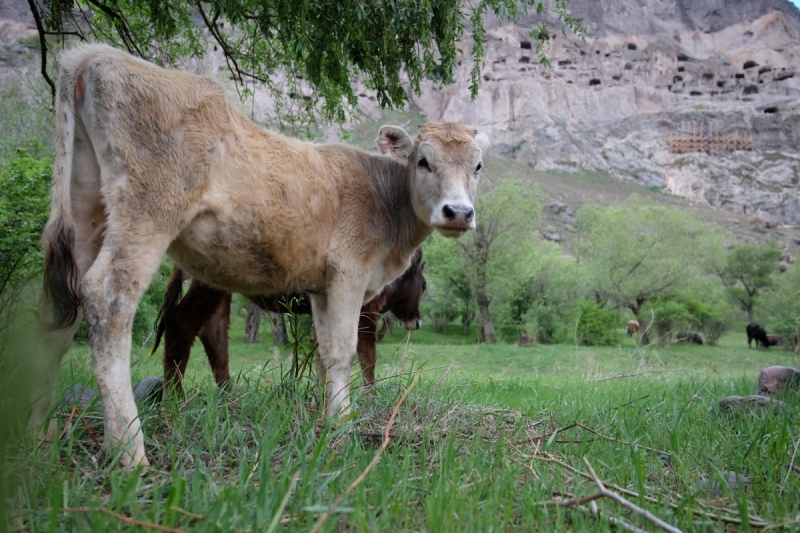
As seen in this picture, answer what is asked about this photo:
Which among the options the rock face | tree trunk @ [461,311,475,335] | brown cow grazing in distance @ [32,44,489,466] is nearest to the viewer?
brown cow grazing in distance @ [32,44,489,466]

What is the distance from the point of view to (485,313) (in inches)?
1442

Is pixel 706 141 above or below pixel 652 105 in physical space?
below

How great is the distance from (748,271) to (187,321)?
189 feet

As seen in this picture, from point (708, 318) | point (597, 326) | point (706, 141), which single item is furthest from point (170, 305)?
point (706, 141)

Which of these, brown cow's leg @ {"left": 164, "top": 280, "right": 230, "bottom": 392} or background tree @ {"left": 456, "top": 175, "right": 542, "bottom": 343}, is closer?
brown cow's leg @ {"left": 164, "top": 280, "right": 230, "bottom": 392}

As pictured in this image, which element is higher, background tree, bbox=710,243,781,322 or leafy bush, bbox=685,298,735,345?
background tree, bbox=710,243,781,322

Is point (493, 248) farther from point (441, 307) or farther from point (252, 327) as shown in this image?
point (252, 327)

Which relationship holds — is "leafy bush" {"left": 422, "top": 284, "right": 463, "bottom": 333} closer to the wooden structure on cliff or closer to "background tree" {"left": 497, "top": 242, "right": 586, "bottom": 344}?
"background tree" {"left": 497, "top": 242, "right": 586, "bottom": 344}

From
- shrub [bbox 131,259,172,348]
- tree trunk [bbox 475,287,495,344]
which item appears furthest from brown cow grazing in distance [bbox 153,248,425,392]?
tree trunk [bbox 475,287,495,344]

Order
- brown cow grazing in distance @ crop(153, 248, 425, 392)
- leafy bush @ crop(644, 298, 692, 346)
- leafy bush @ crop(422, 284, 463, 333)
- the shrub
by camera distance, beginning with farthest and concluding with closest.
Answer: leafy bush @ crop(422, 284, 463, 333) → leafy bush @ crop(644, 298, 692, 346) → the shrub → brown cow grazing in distance @ crop(153, 248, 425, 392)

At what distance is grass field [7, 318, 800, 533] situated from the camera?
2.20 metres

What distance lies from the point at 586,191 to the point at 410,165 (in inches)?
3483

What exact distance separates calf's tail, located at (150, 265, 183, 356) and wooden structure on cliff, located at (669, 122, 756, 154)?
108833mm

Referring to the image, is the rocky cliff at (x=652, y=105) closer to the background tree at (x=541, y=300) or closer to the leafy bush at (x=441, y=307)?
the leafy bush at (x=441, y=307)
